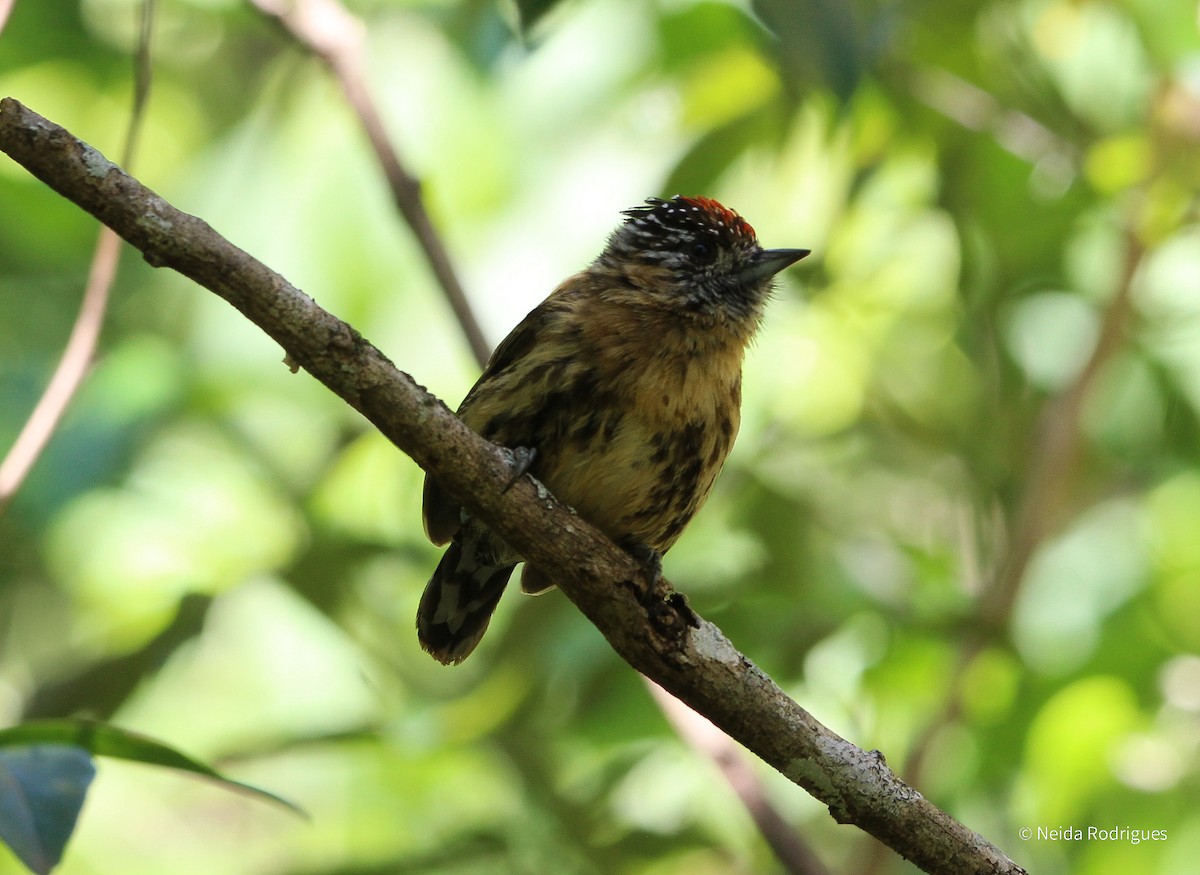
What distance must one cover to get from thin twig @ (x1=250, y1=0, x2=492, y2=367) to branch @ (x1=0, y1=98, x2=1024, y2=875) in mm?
1163

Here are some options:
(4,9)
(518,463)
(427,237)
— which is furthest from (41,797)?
(427,237)

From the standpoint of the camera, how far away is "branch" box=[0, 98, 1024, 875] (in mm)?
2197

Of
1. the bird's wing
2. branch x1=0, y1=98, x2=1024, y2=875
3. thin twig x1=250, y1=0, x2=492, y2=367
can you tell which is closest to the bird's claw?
branch x1=0, y1=98, x2=1024, y2=875

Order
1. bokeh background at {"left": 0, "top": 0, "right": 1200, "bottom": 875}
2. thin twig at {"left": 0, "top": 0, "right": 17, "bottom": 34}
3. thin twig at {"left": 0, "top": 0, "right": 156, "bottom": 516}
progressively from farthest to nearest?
bokeh background at {"left": 0, "top": 0, "right": 1200, "bottom": 875} < thin twig at {"left": 0, "top": 0, "right": 156, "bottom": 516} < thin twig at {"left": 0, "top": 0, "right": 17, "bottom": 34}

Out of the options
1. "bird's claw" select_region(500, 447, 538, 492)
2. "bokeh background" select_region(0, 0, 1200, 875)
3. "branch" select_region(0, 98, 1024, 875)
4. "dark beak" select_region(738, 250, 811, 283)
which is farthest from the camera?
"bokeh background" select_region(0, 0, 1200, 875)

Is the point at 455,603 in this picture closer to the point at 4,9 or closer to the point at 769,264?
the point at 769,264

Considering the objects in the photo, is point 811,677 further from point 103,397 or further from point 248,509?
point 103,397

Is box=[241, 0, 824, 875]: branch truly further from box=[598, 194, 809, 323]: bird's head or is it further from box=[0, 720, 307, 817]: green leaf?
box=[0, 720, 307, 817]: green leaf

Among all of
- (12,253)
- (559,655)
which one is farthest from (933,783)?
(12,253)

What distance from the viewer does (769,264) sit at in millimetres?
3664

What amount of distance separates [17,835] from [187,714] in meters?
2.87

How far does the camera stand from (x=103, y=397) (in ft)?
13.3

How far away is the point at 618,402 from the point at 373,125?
1.19 metres

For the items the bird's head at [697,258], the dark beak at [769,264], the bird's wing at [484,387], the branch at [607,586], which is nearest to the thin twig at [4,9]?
the branch at [607,586]
